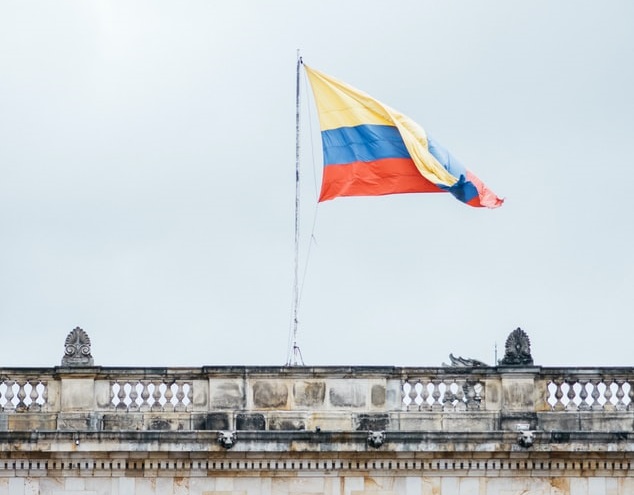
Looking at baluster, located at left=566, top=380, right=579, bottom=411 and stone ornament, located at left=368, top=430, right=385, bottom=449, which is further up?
baluster, located at left=566, top=380, right=579, bottom=411

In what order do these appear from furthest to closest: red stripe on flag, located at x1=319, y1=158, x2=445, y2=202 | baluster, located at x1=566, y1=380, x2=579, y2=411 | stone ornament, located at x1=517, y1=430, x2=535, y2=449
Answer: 1. red stripe on flag, located at x1=319, y1=158, x2=445, y2=202
2. baluster, located at x1=566, y1=380, x2=579, y2=411
3. stone ornament, located at x1=517, y1=430, x2=535, y2=449

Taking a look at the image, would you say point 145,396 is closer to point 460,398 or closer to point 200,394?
point 200,394

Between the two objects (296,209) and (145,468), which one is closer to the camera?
(145,468)

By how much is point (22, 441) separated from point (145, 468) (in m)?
2.32

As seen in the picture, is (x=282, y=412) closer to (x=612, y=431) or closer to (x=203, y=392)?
(x=203, y=392)

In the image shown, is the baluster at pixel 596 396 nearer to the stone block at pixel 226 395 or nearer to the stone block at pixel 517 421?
the stone block at pixel 517 421

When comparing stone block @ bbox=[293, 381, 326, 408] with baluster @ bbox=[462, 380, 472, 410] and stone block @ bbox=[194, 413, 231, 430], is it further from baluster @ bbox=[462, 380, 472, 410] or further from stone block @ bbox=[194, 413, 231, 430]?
baluster @ bbox=[462, 380, 472, 410]

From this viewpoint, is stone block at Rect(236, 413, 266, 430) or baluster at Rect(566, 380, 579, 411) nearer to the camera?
stone block at Rect(236, 413, 266, 430)

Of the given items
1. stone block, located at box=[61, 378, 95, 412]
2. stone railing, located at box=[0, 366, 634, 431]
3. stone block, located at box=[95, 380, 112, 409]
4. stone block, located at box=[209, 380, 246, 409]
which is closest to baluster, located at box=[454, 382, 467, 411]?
stone railing, located at box=[0, 366, 634, 431]

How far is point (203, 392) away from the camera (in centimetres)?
4025

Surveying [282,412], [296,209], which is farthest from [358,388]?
[296,209]

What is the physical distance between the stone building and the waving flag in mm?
3881

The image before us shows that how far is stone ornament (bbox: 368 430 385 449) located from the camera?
129 ft

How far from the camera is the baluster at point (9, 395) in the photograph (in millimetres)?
40406
